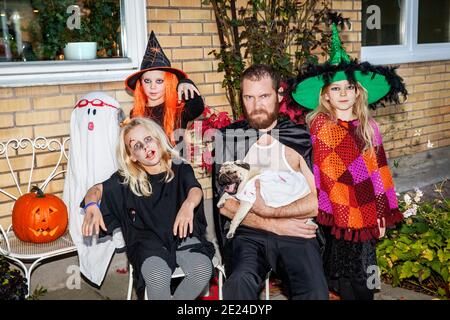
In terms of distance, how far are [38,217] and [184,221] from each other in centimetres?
121

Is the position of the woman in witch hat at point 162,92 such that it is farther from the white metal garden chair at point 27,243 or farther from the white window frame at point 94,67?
the white metal garden chair at point 27,243

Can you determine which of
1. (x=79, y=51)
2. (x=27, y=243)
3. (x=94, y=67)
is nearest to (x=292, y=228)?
(x=27, y=243)

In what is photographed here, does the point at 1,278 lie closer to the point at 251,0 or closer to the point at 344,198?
the point at 344,198

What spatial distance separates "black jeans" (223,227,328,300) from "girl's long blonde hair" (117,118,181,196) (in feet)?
2.03

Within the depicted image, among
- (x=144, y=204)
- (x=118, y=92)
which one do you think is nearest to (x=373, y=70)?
(x=144, y=204)

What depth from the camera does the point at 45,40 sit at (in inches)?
177

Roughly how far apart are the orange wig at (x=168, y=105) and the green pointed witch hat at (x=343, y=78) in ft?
2.89

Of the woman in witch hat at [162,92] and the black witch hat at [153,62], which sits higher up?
the black witch hat at [153,62]

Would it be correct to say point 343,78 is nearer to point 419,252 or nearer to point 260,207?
point 260,207

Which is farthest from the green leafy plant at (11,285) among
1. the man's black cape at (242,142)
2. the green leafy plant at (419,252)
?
the green leafy plant at (419,252)

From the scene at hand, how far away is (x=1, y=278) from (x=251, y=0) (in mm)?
3037

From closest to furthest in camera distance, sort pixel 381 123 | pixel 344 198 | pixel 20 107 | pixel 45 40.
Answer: pixel 344 198, pixel 20 107, pixel 45 40, pixel 381 123

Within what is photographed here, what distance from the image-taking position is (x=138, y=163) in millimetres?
3561

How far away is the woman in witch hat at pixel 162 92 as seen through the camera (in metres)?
4.07
